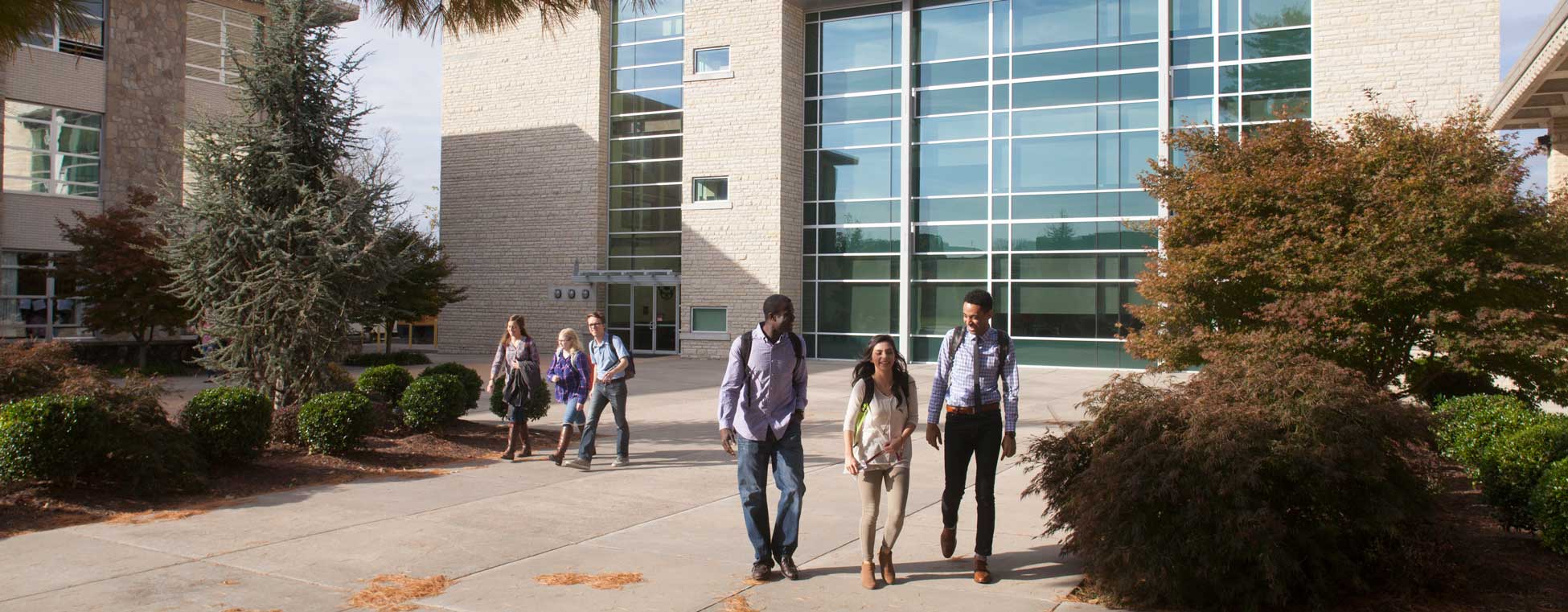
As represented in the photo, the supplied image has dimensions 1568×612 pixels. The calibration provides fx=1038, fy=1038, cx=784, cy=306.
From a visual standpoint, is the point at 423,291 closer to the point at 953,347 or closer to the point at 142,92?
the point at 142,92

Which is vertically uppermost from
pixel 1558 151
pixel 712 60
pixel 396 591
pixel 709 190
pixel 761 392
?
pixel 712 60

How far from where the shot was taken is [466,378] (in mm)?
12688

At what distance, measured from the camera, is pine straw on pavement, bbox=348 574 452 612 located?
565cm

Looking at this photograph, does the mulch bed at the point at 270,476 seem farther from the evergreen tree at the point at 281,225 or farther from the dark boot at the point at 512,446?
the evergreen tree at the point at 281,225

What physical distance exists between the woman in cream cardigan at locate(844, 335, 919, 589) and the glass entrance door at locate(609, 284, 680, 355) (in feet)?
82.1

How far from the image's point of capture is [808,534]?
24.5ft

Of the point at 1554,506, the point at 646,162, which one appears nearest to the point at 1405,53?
the point at 646,162

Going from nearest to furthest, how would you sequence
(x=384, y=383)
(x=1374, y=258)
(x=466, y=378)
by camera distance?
(x=1374, y=258), (x=384, y=383), (x=466, y=378)

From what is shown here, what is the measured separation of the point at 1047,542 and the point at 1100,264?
1950 cm

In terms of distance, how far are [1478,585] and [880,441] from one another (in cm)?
336

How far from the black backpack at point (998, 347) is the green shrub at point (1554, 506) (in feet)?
10.6

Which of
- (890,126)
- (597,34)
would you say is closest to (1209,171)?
(890,126)

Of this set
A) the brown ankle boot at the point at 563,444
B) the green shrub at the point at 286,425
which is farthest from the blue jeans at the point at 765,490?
the green shrub at the point at 286,425

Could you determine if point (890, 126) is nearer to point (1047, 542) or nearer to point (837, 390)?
point (837, 390)
